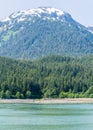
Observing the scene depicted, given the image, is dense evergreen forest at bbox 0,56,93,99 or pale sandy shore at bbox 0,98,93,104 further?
dense evergreen forest at bbox 0,56,93,99

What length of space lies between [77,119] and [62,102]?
56.7 metres

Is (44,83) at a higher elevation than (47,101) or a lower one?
lower

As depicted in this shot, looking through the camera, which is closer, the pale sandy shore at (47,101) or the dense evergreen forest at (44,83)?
the pale sandy shore at (47,101)

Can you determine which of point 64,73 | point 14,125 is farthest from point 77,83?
point 14,125

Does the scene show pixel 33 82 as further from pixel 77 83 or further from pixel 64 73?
pixel 64 73

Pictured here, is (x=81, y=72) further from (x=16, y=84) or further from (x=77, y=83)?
(x=16, y=84)

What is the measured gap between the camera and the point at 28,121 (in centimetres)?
7069

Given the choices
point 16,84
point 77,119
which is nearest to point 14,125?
Answer: point 77,119

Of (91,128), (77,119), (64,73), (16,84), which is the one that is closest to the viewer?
(91,128)

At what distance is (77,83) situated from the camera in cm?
16125

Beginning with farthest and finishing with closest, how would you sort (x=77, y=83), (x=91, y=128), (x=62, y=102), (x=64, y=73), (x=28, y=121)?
1. (x=64, y=73)
2. (x=77, y=83)
3. (x=62, y=102)
4. (x=28, y=121)
5. (x=91, y=128)

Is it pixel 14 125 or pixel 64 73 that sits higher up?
pixel 14 125

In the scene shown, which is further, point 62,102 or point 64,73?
point 64,73

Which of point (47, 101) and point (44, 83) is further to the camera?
point (44, 83)
